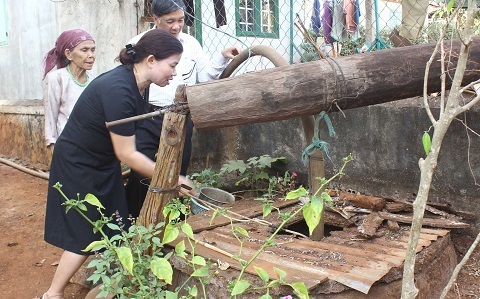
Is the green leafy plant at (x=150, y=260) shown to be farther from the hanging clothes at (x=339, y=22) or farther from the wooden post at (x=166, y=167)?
the hanging clothes at (x=339, y=22)

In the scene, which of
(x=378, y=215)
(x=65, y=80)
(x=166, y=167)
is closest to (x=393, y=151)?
(x=378, y=215)

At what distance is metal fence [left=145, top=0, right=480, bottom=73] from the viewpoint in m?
4.67

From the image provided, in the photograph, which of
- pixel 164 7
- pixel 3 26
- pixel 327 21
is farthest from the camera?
pixel 3 26

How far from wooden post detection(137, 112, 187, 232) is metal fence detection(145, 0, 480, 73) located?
7.64 ft

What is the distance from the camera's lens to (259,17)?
859 cm

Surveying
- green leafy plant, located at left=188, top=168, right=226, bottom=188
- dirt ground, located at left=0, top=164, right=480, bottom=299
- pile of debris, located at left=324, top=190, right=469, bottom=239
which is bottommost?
dirt ground, located at left=0, top=164, right=480, bottom=299

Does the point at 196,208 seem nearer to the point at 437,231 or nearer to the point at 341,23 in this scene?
the point at 437,231

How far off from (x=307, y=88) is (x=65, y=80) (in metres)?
2.27

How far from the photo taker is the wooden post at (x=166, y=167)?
271 centimetres

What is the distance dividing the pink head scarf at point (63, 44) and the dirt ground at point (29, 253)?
1538 millimetres

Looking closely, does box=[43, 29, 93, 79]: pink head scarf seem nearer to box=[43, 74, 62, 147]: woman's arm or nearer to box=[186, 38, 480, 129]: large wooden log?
box=[43, 74, 62, 147]: woman's arm

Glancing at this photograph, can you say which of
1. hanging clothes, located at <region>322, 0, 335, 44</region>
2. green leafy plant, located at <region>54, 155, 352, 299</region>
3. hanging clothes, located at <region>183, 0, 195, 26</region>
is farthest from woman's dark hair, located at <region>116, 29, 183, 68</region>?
hanging clothes, located at <region>322, 0, 335, 44</region>

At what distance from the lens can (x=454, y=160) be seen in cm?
363

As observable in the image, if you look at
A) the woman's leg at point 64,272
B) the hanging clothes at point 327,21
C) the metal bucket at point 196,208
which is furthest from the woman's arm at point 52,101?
the hanging clothes at point 327,21
